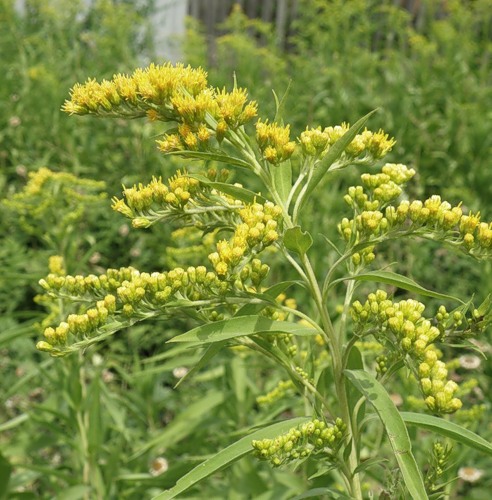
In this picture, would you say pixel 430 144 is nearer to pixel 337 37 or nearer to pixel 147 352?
pixel 337 37

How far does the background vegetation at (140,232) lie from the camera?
2607mm

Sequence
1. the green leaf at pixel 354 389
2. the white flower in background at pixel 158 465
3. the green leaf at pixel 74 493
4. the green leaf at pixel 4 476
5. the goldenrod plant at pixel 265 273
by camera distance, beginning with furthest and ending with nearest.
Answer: the white flower in background at pixel 158 465
the green leaf at pixel 4 476
the green leaf at pixel 74 493
the green leaf at pixel 354 389
the goldenrod plant at pixel 265 273

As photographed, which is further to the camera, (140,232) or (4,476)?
(140,232)

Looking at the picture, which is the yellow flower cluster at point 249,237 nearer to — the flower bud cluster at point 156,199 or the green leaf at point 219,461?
the flower bud cluster at point 156,199

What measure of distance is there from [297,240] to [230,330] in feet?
0.66

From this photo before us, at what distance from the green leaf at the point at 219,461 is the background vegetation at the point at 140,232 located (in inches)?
35.7

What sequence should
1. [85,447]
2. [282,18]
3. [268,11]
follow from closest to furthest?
[85,447]
[282,18]
[268,11]

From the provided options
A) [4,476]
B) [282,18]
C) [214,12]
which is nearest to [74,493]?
[4,476]

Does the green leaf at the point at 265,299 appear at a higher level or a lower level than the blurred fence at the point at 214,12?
higher

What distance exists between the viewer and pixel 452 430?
1326 millimetres

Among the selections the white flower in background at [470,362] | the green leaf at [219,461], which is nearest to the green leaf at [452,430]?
the green leaf at [219,461]

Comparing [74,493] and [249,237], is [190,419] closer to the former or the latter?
[74,493]

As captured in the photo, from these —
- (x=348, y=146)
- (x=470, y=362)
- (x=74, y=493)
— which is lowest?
(x=470, y=362)

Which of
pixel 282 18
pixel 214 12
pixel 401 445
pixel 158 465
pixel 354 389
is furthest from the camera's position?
pixel 214 12
